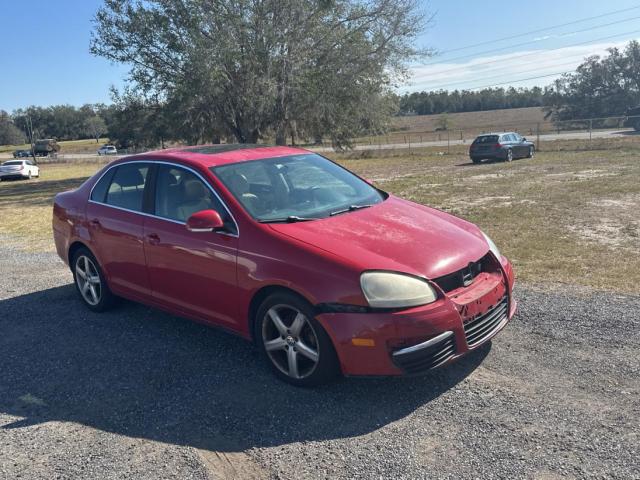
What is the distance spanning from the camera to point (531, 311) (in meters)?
5.05

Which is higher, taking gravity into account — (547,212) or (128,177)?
(128,177)

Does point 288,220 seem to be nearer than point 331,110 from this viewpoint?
Yes

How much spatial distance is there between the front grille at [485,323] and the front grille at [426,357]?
18 cm

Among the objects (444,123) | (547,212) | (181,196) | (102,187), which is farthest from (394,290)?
(444,123)

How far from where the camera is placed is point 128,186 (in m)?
5.26

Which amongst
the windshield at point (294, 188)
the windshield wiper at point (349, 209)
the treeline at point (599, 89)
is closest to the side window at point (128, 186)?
the windshield at point (294, 188)

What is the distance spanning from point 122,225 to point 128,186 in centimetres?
41

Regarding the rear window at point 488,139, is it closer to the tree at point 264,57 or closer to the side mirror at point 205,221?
the tree at point 264,57

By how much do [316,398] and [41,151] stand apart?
8481cm

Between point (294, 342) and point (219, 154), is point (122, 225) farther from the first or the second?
point (294, 342)

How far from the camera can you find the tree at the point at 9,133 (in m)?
117

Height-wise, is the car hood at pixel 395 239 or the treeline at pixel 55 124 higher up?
the treeline at pixel 55 124

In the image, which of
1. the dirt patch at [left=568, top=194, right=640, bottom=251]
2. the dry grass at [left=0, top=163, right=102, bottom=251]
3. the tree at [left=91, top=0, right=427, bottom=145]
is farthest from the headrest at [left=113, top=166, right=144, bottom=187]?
the tree at [left=91, top=0, right=427, bottom=145]

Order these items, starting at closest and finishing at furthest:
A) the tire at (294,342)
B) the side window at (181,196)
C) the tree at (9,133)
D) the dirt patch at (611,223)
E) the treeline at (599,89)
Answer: the tire at (294,342)
the side window at (181,196)
the dirt patch at (611,223)
the treeline at (599,89)
the tree at (9,133)
